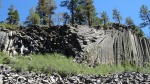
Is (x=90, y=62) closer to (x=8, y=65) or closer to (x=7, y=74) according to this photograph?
(x=8, y=65)

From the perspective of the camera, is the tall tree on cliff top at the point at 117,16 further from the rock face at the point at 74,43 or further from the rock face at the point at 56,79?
the rock face at the point at 56,79

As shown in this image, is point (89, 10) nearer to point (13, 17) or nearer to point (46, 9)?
point (46, 9)

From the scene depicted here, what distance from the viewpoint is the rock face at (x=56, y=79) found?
15909 millimetres

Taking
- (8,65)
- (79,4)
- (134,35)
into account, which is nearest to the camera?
(8,65)

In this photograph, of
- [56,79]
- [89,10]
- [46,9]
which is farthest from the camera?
[46,9]

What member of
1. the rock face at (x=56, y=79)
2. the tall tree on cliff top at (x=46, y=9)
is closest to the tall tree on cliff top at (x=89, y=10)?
the tall tree on cliff top at (x=46, y=9)

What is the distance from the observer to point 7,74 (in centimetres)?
1653

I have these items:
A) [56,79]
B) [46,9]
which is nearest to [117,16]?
[46,9]

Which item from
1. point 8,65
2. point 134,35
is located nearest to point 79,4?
point 134,35

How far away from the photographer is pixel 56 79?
16.9m

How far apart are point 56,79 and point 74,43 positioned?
11.5 meters

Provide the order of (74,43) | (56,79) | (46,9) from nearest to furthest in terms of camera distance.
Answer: (56,79) < (74,43) < (46,9)

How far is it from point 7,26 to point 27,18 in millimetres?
23166

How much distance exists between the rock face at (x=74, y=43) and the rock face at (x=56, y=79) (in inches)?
355
